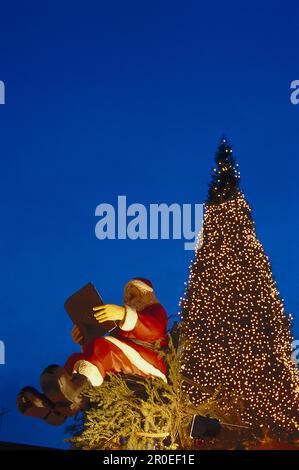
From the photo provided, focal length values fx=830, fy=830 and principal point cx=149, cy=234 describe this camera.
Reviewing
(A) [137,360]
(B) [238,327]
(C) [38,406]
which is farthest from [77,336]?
(B) [238,327]

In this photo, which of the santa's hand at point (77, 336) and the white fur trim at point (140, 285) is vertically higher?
the white fur trim at point (140, 285)

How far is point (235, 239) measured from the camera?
732 cm

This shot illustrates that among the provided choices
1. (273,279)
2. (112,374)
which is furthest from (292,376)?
(112,374)

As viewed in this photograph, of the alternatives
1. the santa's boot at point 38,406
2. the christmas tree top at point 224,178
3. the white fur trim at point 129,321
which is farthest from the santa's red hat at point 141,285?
the christmas tree top at point 224,178

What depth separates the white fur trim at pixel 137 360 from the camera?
5543mm

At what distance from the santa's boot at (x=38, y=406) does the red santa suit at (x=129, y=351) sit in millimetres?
290

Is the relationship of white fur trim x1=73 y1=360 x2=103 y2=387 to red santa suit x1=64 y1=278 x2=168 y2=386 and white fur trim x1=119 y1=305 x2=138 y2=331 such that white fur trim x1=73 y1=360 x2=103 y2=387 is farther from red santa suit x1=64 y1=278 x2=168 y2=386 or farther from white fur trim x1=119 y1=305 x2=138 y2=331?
white fur trim x1=119 y1=305 x2=138 y2=331

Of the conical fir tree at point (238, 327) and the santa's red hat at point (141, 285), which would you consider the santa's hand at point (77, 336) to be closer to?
the santa's red hat at point (141, 285)

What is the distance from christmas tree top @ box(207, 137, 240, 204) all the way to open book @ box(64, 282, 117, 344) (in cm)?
219

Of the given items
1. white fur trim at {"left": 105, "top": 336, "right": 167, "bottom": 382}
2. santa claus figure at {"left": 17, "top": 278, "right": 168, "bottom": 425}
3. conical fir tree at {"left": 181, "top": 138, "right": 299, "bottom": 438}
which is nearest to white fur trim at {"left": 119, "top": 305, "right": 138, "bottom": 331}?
santa claus figure at {"left": 17, "top": 278, "right": 168, "bottom": 425}

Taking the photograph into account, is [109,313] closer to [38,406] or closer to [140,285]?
[140,285]

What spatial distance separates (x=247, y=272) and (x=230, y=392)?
1.05m

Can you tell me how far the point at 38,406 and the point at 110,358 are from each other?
562 millimetres

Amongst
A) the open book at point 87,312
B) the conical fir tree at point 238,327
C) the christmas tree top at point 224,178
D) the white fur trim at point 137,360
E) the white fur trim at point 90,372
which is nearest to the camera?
the white fur trim at point 90,372
